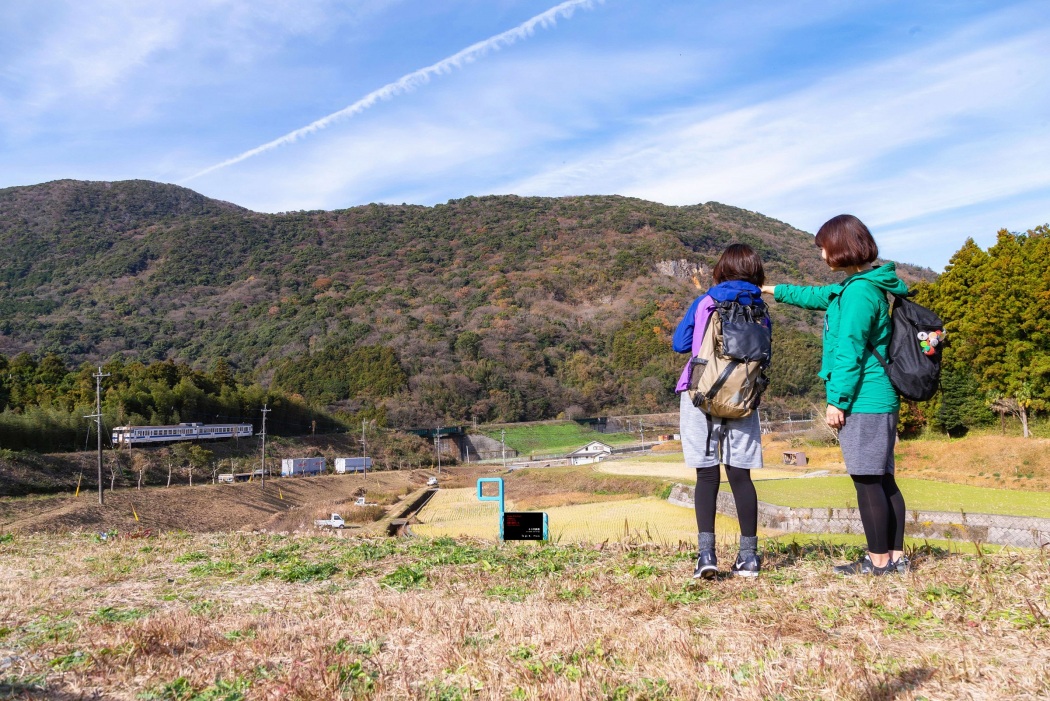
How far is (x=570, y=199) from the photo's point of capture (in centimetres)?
16825

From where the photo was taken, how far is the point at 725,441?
362 cm

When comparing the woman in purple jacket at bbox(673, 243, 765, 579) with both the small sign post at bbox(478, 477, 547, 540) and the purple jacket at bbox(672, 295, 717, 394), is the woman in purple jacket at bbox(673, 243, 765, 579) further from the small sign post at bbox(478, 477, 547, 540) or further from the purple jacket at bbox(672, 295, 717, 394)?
the small sign post at bbox(478, 477, 547, 540)

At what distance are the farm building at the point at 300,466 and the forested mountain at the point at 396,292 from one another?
19.8 metres

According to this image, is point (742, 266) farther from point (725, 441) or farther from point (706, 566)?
point (706, 566)

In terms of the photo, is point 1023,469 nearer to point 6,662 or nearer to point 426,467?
point 6,662

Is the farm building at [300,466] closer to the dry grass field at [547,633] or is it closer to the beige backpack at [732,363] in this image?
the dry grass field at [547,633]

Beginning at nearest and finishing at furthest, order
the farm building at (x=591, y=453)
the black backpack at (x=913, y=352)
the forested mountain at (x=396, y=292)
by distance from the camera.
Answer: the black backpack at (x=913, y=352), the farm building at (x=591, y=453), the forested mountain at (x=396, y=292)

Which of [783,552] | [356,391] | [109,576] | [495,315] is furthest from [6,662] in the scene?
[495,315]

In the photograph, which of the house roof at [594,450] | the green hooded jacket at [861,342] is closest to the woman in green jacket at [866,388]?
the green hooded jacket at [861,342]

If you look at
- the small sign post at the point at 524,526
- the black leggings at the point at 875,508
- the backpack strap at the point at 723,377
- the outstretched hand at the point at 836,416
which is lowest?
the small sign post at the point at 524,526

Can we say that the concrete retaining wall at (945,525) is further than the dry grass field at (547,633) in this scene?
Yes

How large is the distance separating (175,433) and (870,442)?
43908 mm

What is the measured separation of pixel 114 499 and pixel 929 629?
30242mm

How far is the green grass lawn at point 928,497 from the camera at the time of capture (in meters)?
11.5
